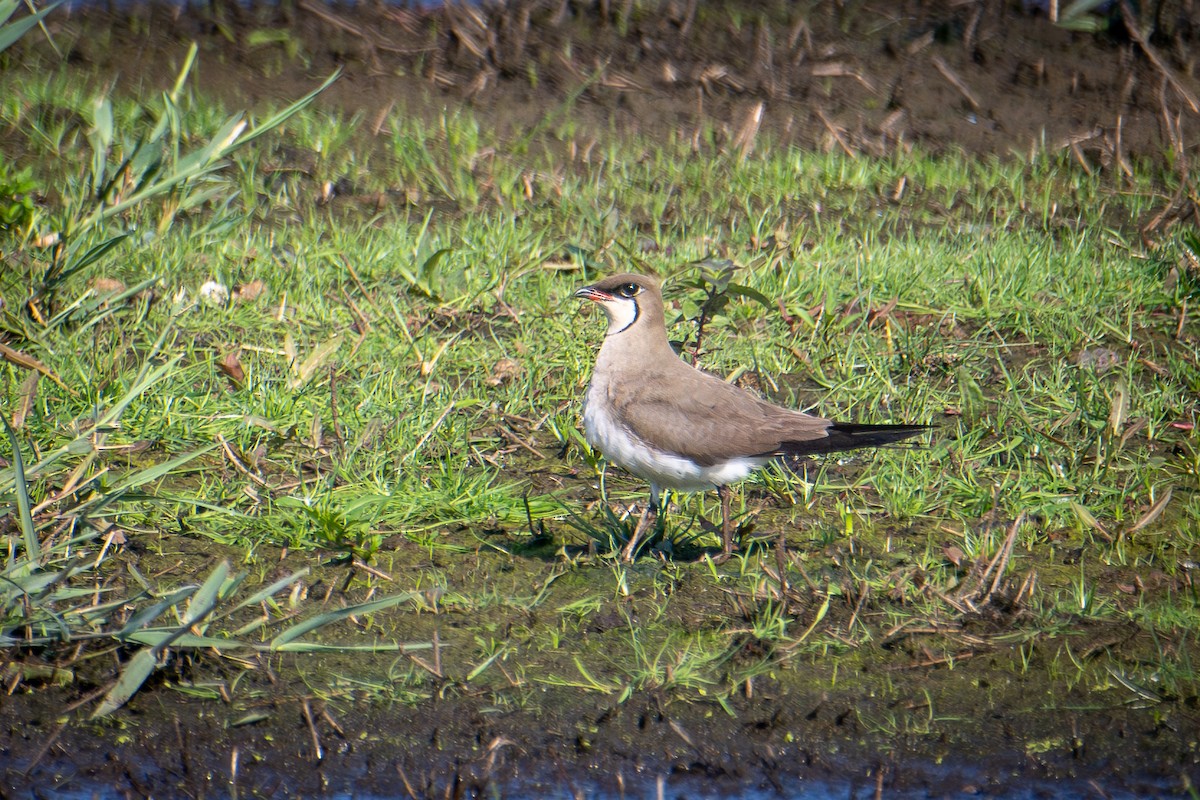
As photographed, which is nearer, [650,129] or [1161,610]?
[1161,610]

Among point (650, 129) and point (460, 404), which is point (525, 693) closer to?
point (460, 404)

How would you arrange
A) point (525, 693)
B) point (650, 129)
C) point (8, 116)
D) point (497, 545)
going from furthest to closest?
point (650, 129) → point (8, 116) → point (497, 545) → point (525, 693)

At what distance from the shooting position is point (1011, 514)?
16.1ft

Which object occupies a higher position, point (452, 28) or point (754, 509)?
point (452, 28)

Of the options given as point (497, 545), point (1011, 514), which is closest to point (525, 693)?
point (497, 545)

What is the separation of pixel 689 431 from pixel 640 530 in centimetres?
37

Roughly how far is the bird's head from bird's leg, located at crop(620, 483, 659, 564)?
65 centimetres

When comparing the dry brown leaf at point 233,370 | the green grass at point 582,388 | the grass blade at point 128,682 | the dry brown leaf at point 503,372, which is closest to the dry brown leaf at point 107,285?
the green grass at point 582,388

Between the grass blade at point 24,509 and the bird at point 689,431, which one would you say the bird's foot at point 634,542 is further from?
the grass blade at point 24,509

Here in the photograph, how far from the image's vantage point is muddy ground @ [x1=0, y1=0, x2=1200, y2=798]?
3650 millimetres

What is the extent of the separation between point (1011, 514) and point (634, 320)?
1537 millimetres

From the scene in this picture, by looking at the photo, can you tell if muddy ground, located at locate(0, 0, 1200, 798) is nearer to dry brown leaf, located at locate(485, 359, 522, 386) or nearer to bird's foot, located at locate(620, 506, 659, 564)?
bird's foot, located at locate(620, 506, 659, 564)

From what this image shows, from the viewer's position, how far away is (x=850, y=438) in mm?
4457

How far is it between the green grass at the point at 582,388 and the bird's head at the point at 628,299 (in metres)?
0.61
